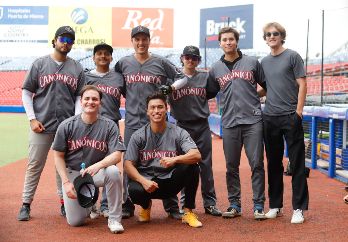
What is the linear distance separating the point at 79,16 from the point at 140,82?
82.6ft

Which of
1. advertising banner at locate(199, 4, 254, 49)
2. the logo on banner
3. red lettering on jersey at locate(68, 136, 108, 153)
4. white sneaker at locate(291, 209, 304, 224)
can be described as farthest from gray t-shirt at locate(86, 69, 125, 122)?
the logo on banner

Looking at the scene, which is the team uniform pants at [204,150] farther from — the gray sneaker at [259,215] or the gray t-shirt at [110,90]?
the gray t-shirt at [110,90]

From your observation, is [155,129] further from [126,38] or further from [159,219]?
[126,38]

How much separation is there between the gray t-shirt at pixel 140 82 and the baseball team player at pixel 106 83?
9 centimetres

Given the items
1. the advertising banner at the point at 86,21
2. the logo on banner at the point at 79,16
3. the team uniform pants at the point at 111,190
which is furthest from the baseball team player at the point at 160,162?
the logo on banner at the point at 79,16

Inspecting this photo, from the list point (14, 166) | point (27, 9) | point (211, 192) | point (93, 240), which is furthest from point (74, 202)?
point (27, 9)

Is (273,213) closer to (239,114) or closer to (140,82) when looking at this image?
(239,114)

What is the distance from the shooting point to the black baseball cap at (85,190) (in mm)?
4258

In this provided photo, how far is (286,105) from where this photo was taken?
4.57m

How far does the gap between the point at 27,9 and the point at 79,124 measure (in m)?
26.7

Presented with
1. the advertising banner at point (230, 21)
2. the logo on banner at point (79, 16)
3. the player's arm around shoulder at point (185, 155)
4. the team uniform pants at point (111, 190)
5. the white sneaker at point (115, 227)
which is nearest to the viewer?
the white sneaker at point (115, 227)

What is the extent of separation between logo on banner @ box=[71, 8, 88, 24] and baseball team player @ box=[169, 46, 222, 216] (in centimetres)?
2485

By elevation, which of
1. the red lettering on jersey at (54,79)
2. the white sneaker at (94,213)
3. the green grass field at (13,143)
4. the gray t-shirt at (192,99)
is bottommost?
the green grass field at (13,143)

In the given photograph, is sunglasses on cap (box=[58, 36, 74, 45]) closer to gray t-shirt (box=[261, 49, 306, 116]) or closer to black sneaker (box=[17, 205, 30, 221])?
black sneaker (box=[17, 205, 30, 221])
